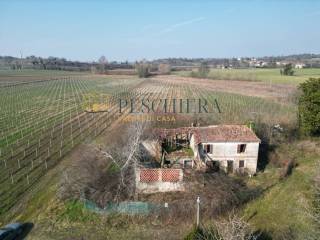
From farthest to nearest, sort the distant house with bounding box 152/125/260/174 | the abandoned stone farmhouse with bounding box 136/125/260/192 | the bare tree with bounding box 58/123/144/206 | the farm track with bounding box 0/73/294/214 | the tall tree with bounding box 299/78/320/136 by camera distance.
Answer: the tall tree with bounding box 299/78/320/136
the distant house with bounding box 152/125/260/174
the abandoned stone farmhouse with bounding box 136/125/260/192
the farm track with bounding box 0/73/294/214
the bare tree with bounding box 58/123/144/206

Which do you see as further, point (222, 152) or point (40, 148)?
point (40, 148)

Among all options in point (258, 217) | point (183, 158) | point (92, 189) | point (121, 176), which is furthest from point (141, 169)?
point (258, 217)

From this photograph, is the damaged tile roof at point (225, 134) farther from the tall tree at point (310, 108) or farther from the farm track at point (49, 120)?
the farm track at point (49, 120)

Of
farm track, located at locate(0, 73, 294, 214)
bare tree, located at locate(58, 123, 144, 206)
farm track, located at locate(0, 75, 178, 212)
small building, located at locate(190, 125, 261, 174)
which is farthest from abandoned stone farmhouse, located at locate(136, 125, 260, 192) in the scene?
farm track, located at locate(0, 73, 294, 214)

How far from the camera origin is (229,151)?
A: 26.4m

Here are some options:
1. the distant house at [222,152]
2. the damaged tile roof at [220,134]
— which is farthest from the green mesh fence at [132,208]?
the damaged tile roof at [220,134]

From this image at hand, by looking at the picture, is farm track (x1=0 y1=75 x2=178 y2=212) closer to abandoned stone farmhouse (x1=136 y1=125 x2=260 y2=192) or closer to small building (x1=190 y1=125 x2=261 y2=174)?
abandoned stone farmhouse (x1=136 y1=125 x2=260 y2=192)

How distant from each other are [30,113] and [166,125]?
23.3m

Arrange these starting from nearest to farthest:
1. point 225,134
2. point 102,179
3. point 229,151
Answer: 1. point 102,179
2. point 229,151
3. point 225,134

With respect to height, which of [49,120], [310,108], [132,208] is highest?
[310,108]

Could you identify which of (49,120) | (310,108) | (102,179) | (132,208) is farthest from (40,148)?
(310,108)

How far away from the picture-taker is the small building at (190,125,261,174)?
2617cm

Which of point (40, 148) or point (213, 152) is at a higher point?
point (213, 152)

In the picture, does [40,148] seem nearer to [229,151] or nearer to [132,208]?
[132,208]
